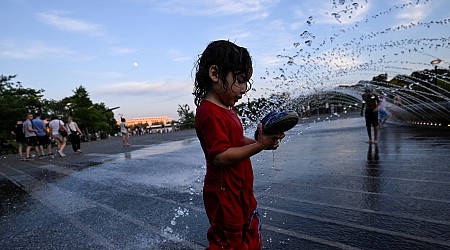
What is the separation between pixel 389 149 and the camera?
26.6 ft

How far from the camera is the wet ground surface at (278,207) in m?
3.03

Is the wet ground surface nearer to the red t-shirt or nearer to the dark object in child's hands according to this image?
the red t-shirt

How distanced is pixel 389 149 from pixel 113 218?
6.87 meters

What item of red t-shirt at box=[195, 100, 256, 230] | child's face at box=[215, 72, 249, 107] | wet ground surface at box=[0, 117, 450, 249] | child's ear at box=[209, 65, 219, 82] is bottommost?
wet ground surface at box=[0, 117, 450, 249]

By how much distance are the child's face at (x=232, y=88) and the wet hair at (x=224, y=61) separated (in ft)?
0.04

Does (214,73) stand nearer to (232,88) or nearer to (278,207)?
(232,88)

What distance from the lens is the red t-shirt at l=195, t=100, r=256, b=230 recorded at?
1536mm

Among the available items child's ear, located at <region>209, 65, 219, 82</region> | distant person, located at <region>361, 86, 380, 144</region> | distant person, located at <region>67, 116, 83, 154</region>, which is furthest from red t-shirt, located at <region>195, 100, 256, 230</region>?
distant person, located at <region>67, 116, 83, 154</region>

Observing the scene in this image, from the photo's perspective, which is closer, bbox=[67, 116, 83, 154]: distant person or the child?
the child

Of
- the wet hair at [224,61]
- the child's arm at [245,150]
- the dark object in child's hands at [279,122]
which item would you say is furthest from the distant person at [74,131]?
the dark object in child's hands at [279,122]

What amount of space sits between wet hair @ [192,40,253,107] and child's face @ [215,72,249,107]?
12mm

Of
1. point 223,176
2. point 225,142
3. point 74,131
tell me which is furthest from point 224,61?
point 74,131

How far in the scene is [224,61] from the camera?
160 cm

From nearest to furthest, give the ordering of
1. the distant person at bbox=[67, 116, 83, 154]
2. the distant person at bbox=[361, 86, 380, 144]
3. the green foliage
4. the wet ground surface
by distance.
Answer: the wet ground surface
the distant person at bbox=[361, 86, 380, 144]
the distant person at bbox=[67, 116, 83, 154]
the green foliage
